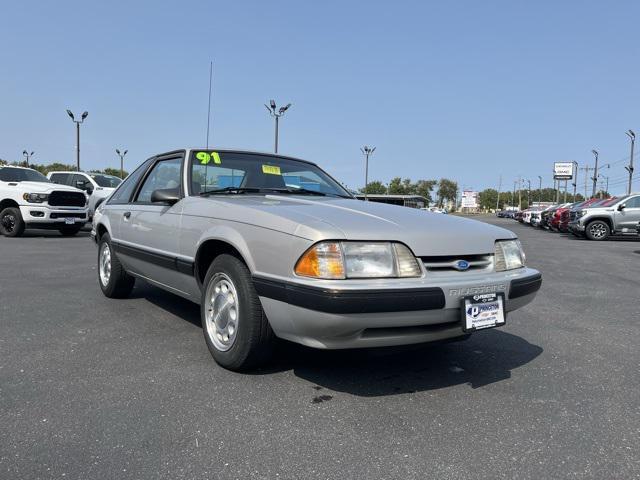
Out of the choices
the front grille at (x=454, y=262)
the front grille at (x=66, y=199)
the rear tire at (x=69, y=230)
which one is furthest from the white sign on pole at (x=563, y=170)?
the front grille at (x=454, y=262)

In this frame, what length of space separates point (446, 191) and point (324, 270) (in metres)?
130

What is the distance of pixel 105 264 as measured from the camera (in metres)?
5.16

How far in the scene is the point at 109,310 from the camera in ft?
14.9

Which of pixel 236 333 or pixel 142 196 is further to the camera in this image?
pixel 142 196

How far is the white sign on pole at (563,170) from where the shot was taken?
7719 centimetres

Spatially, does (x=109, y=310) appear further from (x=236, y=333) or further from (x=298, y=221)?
(x=298, y=221)

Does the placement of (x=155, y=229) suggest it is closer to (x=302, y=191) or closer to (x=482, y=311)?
(x=302, y=191)

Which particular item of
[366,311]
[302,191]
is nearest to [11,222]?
[302,191]

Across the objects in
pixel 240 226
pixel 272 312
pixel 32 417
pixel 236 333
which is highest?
pixel 240 226

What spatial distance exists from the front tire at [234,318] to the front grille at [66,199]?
11.0m

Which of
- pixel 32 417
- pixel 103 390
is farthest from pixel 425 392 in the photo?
pixel 32 417

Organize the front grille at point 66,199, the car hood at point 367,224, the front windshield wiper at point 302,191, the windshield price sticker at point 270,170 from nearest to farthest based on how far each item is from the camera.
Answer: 1. the car hood at point 367,224
2. the front windshield wiper at point 302,191
3. the windshield price sticker at point 270,170
4. the front grille at point 66,199

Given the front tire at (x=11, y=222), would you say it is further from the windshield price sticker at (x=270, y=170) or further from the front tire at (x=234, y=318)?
the front tire at (x=234, y=318)

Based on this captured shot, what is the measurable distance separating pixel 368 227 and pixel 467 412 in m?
1.07
